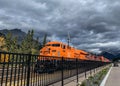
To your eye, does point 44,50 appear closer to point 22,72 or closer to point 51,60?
point 51,60

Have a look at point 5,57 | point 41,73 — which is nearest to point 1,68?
point 5,57

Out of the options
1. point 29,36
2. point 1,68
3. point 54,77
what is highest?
point 29,36

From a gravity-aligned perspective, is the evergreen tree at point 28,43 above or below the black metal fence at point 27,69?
above

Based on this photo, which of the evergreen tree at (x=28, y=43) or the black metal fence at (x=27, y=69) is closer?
the black metal fence at (x=27, y=69)

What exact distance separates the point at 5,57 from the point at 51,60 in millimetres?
4141

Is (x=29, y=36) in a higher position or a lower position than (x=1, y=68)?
higher

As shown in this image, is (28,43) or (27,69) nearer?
(27,69)

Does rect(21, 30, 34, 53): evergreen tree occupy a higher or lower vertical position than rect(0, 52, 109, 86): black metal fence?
higher

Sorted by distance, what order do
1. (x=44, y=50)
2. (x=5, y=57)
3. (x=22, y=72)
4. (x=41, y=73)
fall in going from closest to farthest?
1. (x=5, y=57)
2. (x=22, y=72)
3. (x=41, y=73)
4. (x=44, y=50)

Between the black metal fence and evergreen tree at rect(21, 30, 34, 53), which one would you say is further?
evergreen tree at rect(21, 30, 34, 53)

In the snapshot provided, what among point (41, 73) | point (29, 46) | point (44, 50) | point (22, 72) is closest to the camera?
point (22, 72)

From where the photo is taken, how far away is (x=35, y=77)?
7.62 metres

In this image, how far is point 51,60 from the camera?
30.5 ft

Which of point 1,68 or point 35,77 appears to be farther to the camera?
point 35,77
